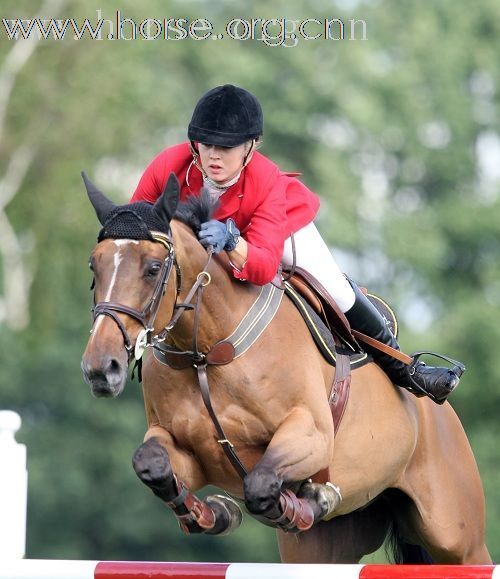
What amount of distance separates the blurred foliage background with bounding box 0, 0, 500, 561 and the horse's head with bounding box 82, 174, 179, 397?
16428 millimetres

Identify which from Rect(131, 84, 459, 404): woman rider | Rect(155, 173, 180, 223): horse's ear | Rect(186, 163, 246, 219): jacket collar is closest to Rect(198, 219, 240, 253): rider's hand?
Rect(131, 84, 459, 404): woman rider

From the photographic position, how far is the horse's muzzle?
4.83 metres

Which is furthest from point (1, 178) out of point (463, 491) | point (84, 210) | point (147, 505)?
point (463, 491)

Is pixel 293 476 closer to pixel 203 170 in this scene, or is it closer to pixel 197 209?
pixel 197 209

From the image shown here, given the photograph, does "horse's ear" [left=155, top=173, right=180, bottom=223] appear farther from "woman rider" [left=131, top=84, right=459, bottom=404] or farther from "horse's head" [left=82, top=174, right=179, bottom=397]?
"woman rider" [left=131, top=84, right=459, bottom=404]

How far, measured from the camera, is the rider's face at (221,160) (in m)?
5.62

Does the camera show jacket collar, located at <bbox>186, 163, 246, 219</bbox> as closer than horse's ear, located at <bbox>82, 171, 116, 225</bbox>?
No

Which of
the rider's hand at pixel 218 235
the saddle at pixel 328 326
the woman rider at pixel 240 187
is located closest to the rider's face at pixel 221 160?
the woman rider at pixel 240 187

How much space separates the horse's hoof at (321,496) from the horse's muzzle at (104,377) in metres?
1.27

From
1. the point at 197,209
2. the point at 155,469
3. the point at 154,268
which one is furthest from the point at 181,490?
the point at 197,209

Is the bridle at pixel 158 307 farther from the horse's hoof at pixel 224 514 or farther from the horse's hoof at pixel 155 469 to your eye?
the horse's hoof at pixel 224 514

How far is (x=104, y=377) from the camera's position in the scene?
483cm

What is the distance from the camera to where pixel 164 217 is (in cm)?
527

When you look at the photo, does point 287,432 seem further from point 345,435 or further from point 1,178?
point 1,178
